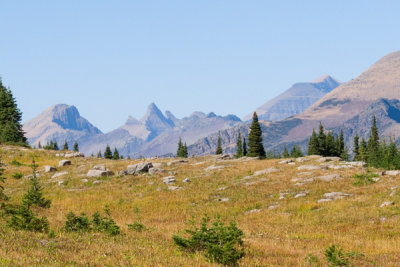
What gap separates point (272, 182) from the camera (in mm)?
32562

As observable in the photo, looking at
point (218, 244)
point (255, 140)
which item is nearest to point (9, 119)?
point (255, 140)

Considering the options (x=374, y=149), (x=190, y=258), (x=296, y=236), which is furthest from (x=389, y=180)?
(x=374, y=149)

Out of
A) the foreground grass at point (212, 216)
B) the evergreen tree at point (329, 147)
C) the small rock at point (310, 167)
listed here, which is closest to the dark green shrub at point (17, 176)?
the foreground grass at point (212, 216)

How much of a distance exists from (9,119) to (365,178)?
66452 millimetres

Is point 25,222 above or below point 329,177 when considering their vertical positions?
above

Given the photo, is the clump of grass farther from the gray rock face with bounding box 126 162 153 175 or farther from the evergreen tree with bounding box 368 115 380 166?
the evergreen tree with bounding box 368 115 380 166

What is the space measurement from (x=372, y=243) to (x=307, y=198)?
444 inches

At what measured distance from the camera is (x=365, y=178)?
29938 mm

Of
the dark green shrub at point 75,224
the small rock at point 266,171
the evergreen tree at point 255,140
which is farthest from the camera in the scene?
the evergreen tree at point 255,140

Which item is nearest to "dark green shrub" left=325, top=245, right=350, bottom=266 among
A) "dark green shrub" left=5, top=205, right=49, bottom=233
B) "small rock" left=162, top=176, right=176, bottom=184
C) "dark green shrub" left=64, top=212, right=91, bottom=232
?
"dark green shrub" left=64, top=212, right=91, bottom=232

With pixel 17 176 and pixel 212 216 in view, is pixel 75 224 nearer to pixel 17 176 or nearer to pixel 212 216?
pixel 212 216

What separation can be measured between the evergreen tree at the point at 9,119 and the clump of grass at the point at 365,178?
2288 inches

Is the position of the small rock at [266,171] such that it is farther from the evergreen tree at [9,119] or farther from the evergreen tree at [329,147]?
the evergreen tree at [329,147]

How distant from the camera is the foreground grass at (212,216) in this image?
1118 centimetres
